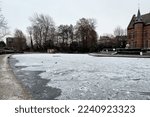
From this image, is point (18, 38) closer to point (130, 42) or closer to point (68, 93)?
point (130, 42)

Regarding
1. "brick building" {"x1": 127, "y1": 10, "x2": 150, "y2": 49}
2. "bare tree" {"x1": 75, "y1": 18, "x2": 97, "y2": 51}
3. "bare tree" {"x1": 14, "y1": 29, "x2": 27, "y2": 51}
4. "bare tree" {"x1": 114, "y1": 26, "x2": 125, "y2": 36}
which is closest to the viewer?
"brick building" {"x1": 127, "y1": 10, "x2": 150, "y2": 49}

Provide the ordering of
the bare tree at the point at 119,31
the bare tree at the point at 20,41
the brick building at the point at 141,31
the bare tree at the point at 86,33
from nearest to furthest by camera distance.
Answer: the brick building at the point at 141,31
the bare tree at the point at 86,33
the bare tree at the point at 20,41
the bare tree at the point at 119,31

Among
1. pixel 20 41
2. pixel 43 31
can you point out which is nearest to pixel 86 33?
pixel 43 31

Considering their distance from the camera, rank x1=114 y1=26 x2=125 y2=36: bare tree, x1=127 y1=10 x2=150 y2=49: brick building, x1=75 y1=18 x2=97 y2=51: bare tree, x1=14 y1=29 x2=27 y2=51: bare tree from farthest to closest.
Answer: x1=114 y1=26 x2=125 y2=36: bare tree → x1=14 y1=29 x2=27 y2=51: bare tree → x1=75 y1=18 x2=97 y2=51: bare tree → x1=127 y1=10 x2=150 y2=49: brick building

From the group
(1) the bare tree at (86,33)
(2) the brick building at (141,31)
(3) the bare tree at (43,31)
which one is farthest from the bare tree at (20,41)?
(2) the brick building at (141,31)

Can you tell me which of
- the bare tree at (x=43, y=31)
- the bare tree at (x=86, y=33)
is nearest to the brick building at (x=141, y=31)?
the bare tree at (x=86, y=33)

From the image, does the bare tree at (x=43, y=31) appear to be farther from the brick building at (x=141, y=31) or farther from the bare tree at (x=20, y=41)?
the brick building at (x=141, y=31)

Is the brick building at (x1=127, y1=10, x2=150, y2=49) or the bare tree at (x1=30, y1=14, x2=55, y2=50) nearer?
the brick building at (x1=127, y1=10, x2=150, y2=49)

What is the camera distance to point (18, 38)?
80500 millimetres

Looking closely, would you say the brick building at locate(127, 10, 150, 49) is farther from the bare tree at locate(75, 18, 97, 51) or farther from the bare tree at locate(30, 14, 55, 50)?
the bare tree at locate(30, 14, 55, 50)

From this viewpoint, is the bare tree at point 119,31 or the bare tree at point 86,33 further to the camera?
the bare tree at point 119,31

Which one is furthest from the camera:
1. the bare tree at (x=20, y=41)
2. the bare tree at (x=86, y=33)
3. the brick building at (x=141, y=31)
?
the bare tree at (x=20, y=41)

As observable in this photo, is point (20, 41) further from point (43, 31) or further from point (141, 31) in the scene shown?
point (141, 31)

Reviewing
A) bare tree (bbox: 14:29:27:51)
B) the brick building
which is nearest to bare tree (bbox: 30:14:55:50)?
bare tree (bbox: 14:29:27:51)
